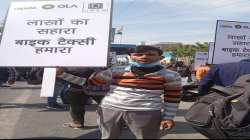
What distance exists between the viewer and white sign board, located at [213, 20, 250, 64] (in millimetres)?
8500

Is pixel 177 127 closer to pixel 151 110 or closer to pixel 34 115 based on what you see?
pixel 34 115

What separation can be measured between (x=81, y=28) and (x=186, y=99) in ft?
19.3

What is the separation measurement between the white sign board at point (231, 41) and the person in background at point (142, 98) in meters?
3.85

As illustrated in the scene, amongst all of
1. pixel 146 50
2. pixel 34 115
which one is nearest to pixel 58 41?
pixel 146 50

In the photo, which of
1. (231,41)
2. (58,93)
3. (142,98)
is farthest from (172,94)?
(58,93)

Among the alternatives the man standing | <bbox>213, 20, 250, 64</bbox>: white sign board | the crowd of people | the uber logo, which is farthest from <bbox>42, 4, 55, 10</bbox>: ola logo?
<bbox>213, 20, 250, 64</bbox>: white sign board

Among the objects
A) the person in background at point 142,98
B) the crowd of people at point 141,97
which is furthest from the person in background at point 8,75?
the person in background at point 142,98

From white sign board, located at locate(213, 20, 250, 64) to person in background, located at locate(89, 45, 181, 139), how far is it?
3.85 m

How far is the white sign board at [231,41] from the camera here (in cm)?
850

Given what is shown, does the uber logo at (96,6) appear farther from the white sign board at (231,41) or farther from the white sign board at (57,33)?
the white sign board at (231,41)

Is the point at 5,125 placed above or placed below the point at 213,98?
below

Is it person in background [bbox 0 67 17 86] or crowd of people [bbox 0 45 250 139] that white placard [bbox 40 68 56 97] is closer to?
crowd of people [bbox 0 45 250 139]

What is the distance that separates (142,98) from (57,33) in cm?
134

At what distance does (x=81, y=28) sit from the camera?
5379mm
